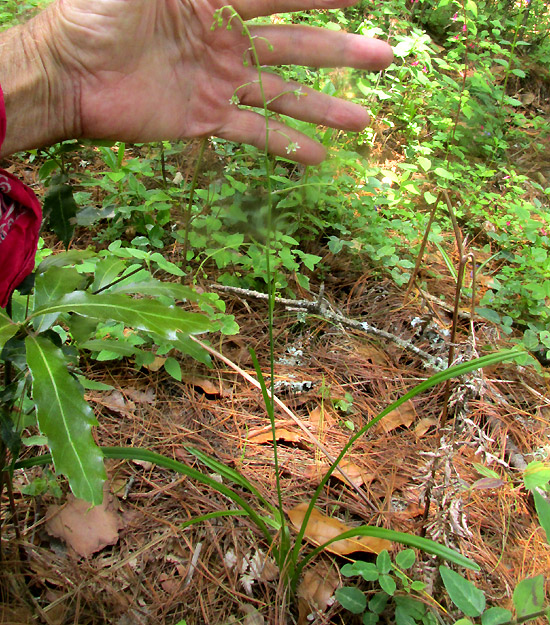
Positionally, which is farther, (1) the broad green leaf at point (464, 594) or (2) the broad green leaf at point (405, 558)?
(2) the broad green leaf at point (405, 558)

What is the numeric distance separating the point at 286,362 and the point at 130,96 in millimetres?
1036

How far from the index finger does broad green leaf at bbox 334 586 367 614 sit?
5.11 feet

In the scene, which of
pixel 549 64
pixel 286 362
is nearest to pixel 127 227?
pixel 286 362

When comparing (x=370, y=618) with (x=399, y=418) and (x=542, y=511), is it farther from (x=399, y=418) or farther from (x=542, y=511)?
(x=399, y=418)

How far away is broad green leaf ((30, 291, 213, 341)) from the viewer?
91 cm

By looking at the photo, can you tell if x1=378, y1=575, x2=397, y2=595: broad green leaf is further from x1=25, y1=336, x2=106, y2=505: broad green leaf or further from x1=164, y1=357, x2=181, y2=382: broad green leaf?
x1=164, y1=357, x2=181, y2=382: broad green leaf

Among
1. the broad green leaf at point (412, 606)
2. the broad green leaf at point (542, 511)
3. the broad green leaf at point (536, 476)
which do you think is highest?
the broad green leaf at point (542, 511)

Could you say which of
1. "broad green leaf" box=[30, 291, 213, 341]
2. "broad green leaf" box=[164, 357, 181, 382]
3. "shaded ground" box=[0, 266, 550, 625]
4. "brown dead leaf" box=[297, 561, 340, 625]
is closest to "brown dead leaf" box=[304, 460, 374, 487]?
"shaded ground" box=[0, 266, 550, 625]

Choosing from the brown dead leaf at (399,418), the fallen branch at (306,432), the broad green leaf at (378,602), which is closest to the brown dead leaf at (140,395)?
the fallen branch at (306,432)

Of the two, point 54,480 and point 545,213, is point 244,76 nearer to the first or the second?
point 54,480

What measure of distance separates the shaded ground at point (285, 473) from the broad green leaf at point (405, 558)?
90mm

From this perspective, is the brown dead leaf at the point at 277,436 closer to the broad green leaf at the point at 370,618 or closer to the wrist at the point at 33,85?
the broad green leaf at the point at 370,618

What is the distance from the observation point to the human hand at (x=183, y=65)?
4.63 feet

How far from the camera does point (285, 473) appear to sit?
1.50m
